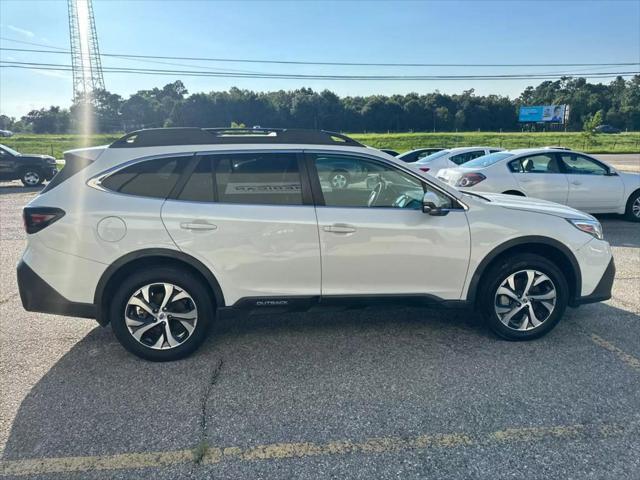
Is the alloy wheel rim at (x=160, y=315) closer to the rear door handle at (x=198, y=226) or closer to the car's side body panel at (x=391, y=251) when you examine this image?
the rear door handle at (x=198, y=226)

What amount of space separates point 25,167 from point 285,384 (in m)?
17.4

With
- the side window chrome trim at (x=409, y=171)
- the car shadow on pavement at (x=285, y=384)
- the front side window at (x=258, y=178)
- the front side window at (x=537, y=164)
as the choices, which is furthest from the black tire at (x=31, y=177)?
the side window chrome trim at (x=409, y=171)

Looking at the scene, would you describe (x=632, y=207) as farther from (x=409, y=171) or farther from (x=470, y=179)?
(x=409, y=171)

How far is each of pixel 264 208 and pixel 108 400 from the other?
173 cm

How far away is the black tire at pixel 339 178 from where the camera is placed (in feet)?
11.6

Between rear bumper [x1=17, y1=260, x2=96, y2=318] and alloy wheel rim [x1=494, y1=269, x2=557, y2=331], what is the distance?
3.33 metres

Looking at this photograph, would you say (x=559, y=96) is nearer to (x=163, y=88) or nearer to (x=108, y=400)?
(x=163, y=88)

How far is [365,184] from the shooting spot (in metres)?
3.60

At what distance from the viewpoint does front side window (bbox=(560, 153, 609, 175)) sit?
27.2 ft

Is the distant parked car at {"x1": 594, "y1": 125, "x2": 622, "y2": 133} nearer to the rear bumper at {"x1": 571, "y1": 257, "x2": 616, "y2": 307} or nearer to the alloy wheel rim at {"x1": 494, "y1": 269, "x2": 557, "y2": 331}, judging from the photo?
the rear bumper at {"x1": 571, "y1": 257, "x2": 616, "y2": 307}

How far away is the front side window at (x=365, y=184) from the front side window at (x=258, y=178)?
0.23m

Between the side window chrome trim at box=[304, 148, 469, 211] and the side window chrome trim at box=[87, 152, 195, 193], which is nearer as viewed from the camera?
the side window chrome trim at box=[87, 152, 195, 193]

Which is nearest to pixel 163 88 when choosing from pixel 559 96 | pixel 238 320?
pixel 559 96

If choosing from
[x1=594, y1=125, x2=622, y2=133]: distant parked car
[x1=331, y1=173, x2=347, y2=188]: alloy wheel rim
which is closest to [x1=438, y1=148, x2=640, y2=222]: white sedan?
[x1=331, y1=173, x2=347, y2=188]: alloy wheel rim
